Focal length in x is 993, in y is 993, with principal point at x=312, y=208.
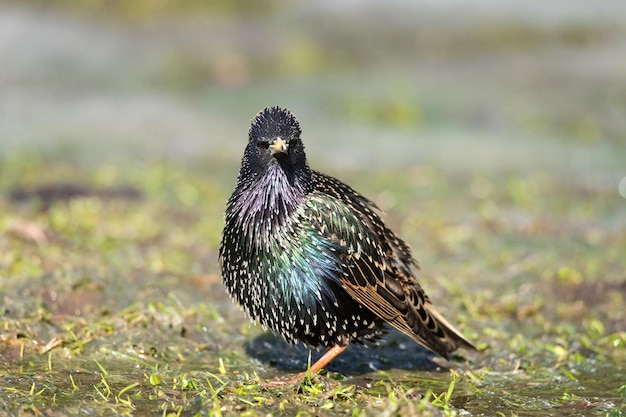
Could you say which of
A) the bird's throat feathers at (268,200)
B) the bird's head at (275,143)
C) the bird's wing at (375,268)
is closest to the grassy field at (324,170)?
the bird's wing at (375,268)

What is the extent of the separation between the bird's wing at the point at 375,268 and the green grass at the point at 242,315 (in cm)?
27

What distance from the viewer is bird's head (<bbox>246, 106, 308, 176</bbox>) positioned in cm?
490

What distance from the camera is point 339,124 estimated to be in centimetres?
1261

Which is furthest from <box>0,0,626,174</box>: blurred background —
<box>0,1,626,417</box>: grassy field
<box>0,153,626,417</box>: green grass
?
<box>0,153,626,417</box>: green grass

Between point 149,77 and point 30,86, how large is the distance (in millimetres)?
1646

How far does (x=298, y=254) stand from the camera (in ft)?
16.0

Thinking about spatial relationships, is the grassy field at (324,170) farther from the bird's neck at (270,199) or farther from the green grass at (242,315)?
the bird's neck at (270,199)

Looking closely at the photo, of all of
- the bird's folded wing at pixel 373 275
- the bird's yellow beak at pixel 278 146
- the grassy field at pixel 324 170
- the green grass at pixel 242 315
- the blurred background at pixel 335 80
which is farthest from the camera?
the blurred background at pixel 335 80

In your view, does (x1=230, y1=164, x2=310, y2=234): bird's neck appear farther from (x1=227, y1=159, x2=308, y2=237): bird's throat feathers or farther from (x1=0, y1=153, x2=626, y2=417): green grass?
(x1=0, y1=153, x2=626, y2=417): green grass

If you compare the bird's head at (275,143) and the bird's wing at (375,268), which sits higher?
the bird's head at (275,143)

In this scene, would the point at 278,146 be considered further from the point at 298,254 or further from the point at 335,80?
the point at 335,80

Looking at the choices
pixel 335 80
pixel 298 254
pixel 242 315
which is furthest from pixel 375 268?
pixel 335 80

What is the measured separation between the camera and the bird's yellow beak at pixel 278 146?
482 cm

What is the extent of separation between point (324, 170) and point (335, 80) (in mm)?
4100
